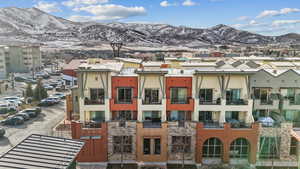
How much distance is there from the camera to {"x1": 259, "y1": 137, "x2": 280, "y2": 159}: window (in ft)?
72.1

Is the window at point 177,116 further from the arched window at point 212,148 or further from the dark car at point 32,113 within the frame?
the dark car at point 32,113

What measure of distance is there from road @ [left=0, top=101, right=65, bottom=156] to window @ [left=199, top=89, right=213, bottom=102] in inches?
781

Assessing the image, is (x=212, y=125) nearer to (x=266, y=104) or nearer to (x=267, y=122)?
(x=267, y=122)

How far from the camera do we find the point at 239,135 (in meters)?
21.5

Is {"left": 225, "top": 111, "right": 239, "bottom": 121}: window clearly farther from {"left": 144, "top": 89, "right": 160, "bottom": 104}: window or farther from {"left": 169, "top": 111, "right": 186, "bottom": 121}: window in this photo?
{"left": 144, "top": 89, "right": 160, "bottom": 104}: window

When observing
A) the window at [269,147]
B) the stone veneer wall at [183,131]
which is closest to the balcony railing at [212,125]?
the stone veneer wall at [183,131]

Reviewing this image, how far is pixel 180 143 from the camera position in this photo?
71.7 ft

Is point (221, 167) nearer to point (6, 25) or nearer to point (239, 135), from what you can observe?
point (239, 135)

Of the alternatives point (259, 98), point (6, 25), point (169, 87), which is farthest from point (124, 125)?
point (6, 25)

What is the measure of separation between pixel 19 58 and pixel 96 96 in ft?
253

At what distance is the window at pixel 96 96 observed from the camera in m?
22.6

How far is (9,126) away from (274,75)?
117ft

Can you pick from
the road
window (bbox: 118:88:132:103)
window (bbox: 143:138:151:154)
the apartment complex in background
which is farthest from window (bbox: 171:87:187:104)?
the road

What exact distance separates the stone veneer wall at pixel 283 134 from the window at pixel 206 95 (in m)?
5.59
